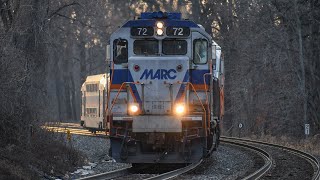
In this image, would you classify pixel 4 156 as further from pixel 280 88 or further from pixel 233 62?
pixel 233 62

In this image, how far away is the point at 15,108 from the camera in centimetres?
1585

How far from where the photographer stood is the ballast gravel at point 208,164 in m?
15.6

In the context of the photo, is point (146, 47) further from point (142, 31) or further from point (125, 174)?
point (125, 174)

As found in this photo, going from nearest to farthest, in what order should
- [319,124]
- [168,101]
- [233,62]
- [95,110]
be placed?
[168,101]
[319,124]
[95,110]
[233,62]

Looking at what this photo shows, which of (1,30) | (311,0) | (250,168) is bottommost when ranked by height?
(250,168)

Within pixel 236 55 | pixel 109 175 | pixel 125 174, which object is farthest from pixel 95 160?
pixel 236 55

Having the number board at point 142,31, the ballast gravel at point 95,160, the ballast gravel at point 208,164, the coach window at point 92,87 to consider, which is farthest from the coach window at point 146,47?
the coach window at point 92,87

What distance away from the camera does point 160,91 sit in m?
15.0

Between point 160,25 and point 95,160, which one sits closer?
point 160,25

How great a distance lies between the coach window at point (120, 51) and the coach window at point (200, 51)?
1677 millimetres

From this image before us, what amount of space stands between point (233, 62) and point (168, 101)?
2514cm

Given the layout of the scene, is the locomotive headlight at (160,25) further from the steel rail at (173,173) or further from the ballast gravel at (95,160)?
the ballast gravel at (95,160)

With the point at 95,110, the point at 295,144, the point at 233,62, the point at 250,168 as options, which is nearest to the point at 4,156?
the point at 250,168

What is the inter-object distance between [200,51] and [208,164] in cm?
444
